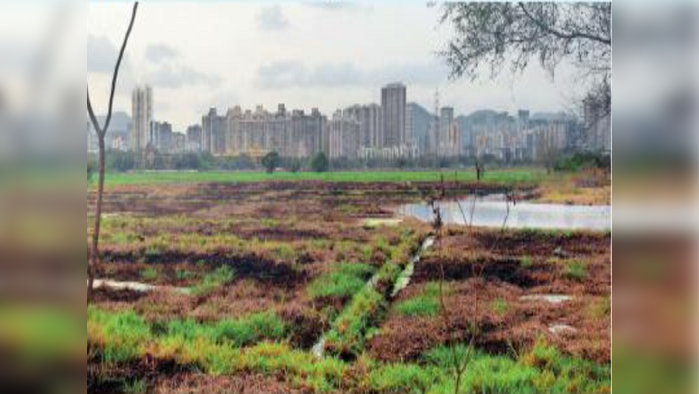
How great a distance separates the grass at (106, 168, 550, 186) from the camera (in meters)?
3.80

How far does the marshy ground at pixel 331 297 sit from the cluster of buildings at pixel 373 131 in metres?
0.16

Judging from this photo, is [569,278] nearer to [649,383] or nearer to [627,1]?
[649,383]

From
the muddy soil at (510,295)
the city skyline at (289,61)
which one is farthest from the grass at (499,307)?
the city skyline at (289,61)

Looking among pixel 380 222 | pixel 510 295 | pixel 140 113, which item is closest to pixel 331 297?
pixel 380 222

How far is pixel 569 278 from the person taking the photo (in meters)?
3.83

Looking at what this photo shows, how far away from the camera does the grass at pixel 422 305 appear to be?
3779mm

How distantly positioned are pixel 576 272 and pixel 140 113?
190cm

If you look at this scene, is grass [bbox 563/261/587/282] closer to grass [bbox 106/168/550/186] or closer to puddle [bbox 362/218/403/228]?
grass [bbox 106/168/550/186]

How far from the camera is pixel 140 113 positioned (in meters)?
3.76

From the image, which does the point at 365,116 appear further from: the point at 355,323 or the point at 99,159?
the point at 99,159

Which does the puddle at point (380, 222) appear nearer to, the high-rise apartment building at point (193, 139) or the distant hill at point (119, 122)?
the high-rise apartment building at point (193, 139)

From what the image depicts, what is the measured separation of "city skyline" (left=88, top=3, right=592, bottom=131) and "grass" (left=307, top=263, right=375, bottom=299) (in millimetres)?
666

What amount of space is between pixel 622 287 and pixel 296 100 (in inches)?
58.8

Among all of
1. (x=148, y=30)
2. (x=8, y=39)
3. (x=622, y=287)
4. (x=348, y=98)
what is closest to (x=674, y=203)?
(x=622, y=287)
